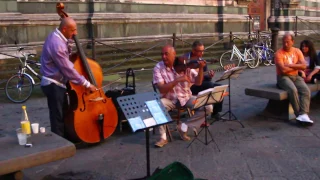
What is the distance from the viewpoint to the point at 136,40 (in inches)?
600

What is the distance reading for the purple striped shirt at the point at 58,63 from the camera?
17.9ft

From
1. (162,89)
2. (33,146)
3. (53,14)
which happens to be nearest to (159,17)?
(53,14)

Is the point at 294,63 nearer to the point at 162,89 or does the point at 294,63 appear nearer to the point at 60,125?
the point at 162,89

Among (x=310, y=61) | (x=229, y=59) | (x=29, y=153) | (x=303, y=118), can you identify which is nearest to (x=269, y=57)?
(x=229, y=59)

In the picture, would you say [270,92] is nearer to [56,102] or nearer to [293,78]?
[293,78]

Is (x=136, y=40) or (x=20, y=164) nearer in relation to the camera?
(x=20, y=164)

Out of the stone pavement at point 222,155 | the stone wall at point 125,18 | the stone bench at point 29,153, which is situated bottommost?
the stone pavement at point 222,155

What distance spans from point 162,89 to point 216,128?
1382 mm

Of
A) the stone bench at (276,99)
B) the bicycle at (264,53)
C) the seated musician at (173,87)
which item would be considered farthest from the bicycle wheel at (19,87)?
the bicycle at (264,53)

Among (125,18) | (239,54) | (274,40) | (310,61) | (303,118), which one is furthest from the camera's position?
(274,40)

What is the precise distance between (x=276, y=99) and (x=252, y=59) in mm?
8051

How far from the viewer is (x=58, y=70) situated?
18.4 ft

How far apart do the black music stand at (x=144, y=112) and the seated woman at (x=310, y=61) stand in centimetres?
397

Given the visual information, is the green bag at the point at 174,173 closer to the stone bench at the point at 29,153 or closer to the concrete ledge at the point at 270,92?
the stone bench at the point at 29,153
